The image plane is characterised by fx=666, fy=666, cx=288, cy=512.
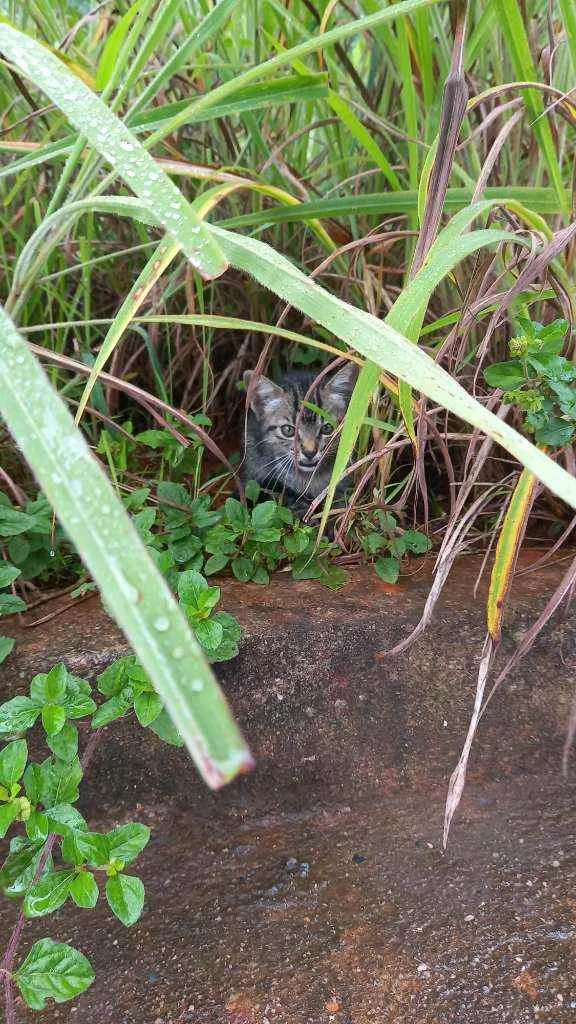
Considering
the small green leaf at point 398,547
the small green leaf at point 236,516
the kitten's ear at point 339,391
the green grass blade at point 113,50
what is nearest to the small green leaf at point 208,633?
the small green leaf at point 236,516

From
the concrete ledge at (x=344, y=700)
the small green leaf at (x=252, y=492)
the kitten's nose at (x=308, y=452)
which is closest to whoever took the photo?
the concrete ledge at (x=344, y=700)

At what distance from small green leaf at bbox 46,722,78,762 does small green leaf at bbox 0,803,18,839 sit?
64mm

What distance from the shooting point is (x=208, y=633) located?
2.81 ft

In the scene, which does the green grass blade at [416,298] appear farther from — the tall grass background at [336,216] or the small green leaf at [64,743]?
the small green leaf at [64,743]

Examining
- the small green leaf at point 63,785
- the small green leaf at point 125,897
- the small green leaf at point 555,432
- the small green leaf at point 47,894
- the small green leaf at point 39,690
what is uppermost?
the small green leaf at point 39,690

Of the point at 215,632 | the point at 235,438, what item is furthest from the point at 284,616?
the point at 235,438

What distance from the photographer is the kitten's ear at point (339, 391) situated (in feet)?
5.21

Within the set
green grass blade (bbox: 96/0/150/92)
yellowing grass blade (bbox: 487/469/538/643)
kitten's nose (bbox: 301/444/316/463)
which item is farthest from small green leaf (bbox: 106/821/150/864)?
kitten's nose (bbox: 301/444/316/463)

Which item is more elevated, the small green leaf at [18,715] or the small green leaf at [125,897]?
Answer: the small green leaf at [18,715]

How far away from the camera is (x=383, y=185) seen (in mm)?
1371

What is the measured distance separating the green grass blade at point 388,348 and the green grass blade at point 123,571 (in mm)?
250

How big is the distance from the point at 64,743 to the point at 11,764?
6 cm

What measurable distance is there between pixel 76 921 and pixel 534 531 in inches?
38.3

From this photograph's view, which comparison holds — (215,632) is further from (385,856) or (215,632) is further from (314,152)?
(314,152)
